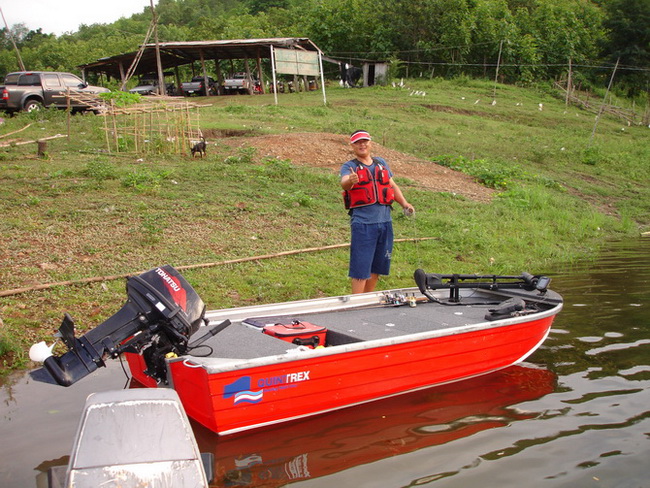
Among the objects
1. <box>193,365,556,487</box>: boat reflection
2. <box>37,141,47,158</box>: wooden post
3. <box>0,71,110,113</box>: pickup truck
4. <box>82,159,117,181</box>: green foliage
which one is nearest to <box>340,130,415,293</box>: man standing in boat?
<box>193,365,556,487</box>: boat reflection

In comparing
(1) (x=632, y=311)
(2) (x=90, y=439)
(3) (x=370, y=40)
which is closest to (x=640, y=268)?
(1) (x=632, y=311)

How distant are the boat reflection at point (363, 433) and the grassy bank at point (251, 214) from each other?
2.51 m

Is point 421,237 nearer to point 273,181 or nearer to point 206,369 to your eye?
point 273,181

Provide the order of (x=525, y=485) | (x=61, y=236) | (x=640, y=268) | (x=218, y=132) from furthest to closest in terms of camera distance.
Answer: (x=218, y=132), (x=640, y=268), (x=61, y=236), (x=525, y=485)

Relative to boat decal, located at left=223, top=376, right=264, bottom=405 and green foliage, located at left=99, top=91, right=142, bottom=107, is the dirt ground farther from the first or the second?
boat decal, located at left=223, top=376, right=264, bottom=405

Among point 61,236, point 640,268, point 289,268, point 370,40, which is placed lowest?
point 640,268

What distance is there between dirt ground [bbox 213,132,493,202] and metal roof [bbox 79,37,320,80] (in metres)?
12.7

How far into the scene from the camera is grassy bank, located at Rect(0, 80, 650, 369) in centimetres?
762

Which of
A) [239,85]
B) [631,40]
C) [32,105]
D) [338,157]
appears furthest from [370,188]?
[631,40]

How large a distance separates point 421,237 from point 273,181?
3227 mm

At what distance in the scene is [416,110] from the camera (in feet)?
81.5

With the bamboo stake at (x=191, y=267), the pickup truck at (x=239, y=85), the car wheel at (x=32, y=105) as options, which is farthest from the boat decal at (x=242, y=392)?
the pickup truck at (x=239, y=85)

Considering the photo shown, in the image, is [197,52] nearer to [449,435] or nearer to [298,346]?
[298,346]

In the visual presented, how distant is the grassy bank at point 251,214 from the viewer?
300 inches
